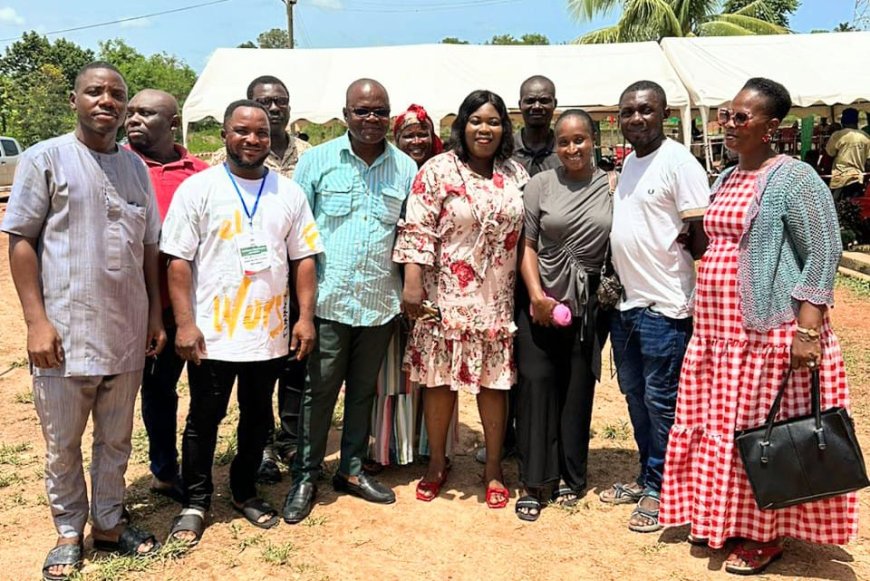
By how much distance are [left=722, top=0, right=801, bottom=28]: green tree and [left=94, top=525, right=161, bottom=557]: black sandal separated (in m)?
20.9

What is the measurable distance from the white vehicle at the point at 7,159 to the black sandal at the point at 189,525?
18.8 meters

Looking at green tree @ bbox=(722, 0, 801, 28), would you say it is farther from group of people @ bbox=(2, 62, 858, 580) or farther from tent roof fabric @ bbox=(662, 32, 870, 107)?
group of people @ bbox=(2, 62, 858, 580)

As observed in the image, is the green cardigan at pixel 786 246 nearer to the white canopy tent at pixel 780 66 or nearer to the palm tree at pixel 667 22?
the white canopy tent at pixel 780 66

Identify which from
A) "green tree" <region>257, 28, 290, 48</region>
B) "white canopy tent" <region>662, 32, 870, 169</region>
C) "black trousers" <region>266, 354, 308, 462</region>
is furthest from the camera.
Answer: "green tree" <region>257, 28, 290, 48</region>

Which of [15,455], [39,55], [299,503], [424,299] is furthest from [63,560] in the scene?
[39,55]

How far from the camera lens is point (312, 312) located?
125 inches

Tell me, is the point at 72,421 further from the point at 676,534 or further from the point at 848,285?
the point at 848,285

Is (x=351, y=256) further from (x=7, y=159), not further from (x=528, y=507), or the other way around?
(x=7, y=159)

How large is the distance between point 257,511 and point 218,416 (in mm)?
527

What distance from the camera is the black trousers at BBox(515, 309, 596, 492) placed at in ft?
11.1

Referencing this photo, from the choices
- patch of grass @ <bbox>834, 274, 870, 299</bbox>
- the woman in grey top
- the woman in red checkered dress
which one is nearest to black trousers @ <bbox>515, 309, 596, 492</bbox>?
the woman in grey top

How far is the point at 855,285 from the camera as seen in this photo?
8.45 meters

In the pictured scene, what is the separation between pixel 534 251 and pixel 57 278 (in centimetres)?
194

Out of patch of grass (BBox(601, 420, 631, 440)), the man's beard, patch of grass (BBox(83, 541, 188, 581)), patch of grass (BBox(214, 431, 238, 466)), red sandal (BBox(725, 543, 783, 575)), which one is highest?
the man's beard
